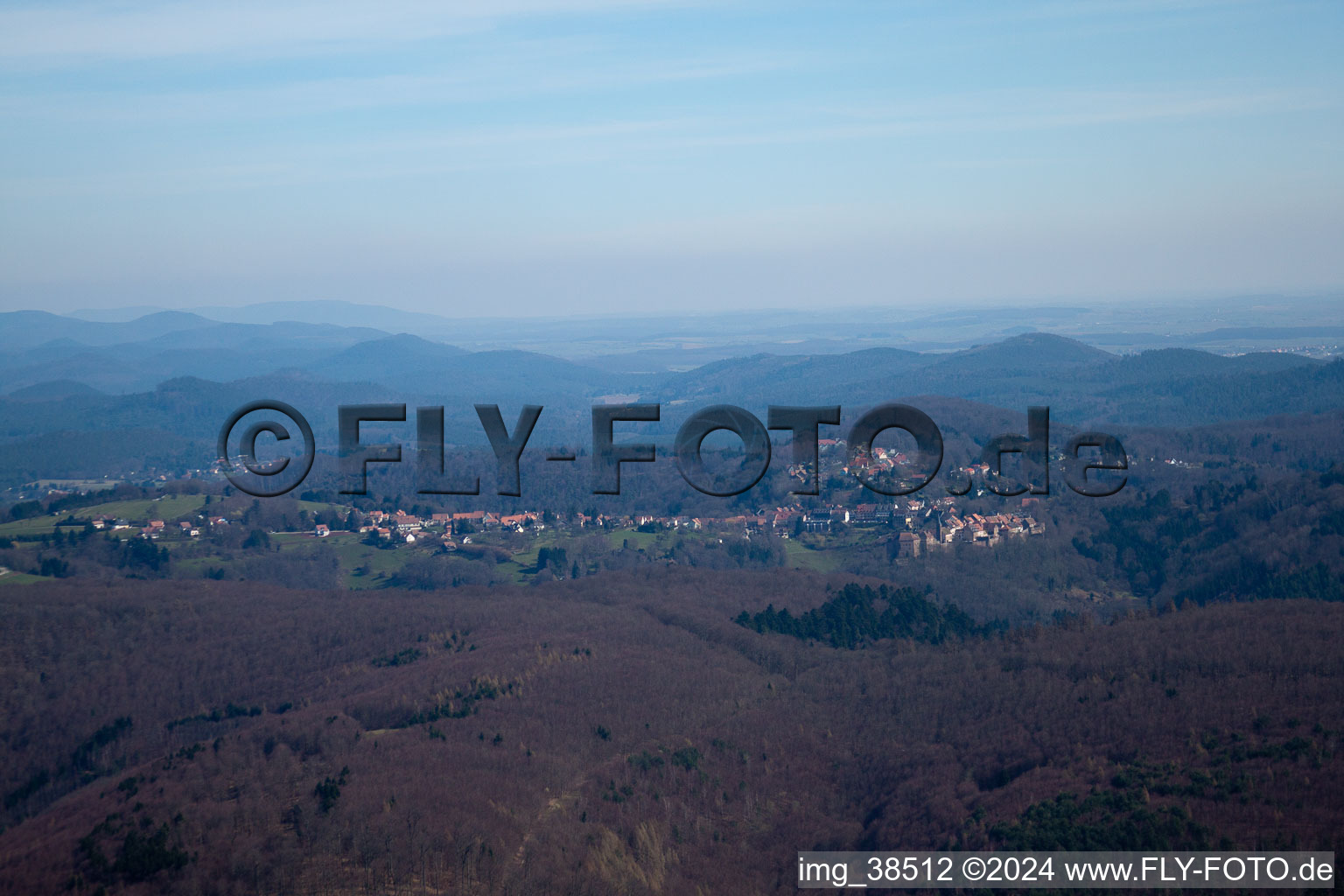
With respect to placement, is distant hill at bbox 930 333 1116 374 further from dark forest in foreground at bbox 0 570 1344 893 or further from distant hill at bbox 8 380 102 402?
distant hill at bbox 8 380 102 402

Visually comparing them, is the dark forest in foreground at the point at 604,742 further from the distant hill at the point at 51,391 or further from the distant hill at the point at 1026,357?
the distant hill at the point at 51,391

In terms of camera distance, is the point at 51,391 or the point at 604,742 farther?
the point at 51,391

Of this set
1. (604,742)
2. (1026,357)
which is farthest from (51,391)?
(604,742)

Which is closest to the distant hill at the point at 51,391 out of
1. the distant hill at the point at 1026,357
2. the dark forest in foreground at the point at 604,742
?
the dark forest in foreground at the point at 604,742

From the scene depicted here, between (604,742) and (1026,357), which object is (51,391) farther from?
(604,742)

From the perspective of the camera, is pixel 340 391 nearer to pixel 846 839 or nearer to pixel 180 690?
pixel 180 690

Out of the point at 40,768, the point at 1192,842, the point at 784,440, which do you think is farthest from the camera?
the point at 784,440

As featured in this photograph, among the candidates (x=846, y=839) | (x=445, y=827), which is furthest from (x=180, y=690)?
(x=846, y=839)

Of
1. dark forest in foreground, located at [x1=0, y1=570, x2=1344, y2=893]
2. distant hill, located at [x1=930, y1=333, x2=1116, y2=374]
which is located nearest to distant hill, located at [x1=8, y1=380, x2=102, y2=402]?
dark forest in foreground, located at [x1=0, y1=570, x2=1344, y2=893]
